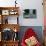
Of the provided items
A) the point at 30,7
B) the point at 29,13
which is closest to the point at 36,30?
the point at 29,13

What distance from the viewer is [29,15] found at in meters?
5.14

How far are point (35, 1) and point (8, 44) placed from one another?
167 centimetres

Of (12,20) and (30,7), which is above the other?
(30,7)

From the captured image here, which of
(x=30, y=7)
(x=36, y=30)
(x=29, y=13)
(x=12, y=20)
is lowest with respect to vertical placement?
(x=36, y=30)

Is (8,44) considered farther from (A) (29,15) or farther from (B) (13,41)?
(A) (29,15)

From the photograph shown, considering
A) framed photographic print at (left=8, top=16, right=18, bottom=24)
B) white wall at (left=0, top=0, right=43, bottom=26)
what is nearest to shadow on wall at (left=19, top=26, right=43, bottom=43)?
white wall at (left=0, top=0, right=43, bottom=26)

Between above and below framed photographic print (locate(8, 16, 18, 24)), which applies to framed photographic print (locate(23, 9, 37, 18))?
above

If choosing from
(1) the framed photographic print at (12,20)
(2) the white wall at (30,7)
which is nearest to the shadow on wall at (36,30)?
(2) the white wall at (30,7)

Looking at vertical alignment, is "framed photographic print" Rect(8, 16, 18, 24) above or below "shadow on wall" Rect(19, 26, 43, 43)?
above

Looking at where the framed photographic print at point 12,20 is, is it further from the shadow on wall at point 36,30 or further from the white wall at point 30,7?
the shadow on wall at point 36,30

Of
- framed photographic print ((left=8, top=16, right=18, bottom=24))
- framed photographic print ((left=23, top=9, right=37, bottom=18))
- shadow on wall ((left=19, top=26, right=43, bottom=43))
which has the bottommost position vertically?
shadow on wall ((left=19, top=26, right=43, bottom=43))

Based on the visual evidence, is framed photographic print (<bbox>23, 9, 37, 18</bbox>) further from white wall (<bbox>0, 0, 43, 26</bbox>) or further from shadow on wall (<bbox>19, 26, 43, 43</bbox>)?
shadow on wall (<bbox>19, 26, 43, 43</bbox>)

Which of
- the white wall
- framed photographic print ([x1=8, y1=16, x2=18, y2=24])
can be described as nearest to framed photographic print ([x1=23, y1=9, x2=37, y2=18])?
the white wall

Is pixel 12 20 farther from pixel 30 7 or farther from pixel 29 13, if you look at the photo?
pixel 30 7
